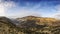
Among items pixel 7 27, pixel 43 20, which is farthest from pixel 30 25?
pixel 7 27

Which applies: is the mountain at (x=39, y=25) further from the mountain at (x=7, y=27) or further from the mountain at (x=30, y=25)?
the mountain at (x=7, y=27)

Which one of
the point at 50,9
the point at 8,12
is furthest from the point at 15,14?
the point at 50,9

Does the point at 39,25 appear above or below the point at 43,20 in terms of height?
below

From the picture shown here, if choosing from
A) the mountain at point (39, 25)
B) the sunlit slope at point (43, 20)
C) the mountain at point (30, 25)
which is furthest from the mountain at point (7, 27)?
the sunlit slope at point (43, 20)

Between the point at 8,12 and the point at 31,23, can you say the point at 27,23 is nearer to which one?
the point at 31,23

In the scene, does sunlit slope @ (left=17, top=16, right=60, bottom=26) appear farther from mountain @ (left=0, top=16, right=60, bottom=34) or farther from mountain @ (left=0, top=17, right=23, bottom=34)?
mountain @ (left=0, top=17, right=23, bottom=34)

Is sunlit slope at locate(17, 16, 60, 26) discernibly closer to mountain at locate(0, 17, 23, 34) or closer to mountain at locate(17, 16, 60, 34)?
mountain at locate(17, 16, 60, 34)

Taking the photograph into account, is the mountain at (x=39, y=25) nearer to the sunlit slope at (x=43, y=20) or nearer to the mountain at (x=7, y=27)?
the sunlit slope at (x=43, y=20)

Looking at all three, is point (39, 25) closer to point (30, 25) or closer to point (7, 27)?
point (30, 25)

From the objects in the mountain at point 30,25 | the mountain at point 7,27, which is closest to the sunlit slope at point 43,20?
the mountain at point 30,25

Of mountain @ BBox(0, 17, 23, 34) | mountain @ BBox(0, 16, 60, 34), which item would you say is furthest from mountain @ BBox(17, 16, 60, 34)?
mountain @ BBox(0, 17, 23, 34)

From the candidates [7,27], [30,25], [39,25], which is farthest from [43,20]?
[7,27]
